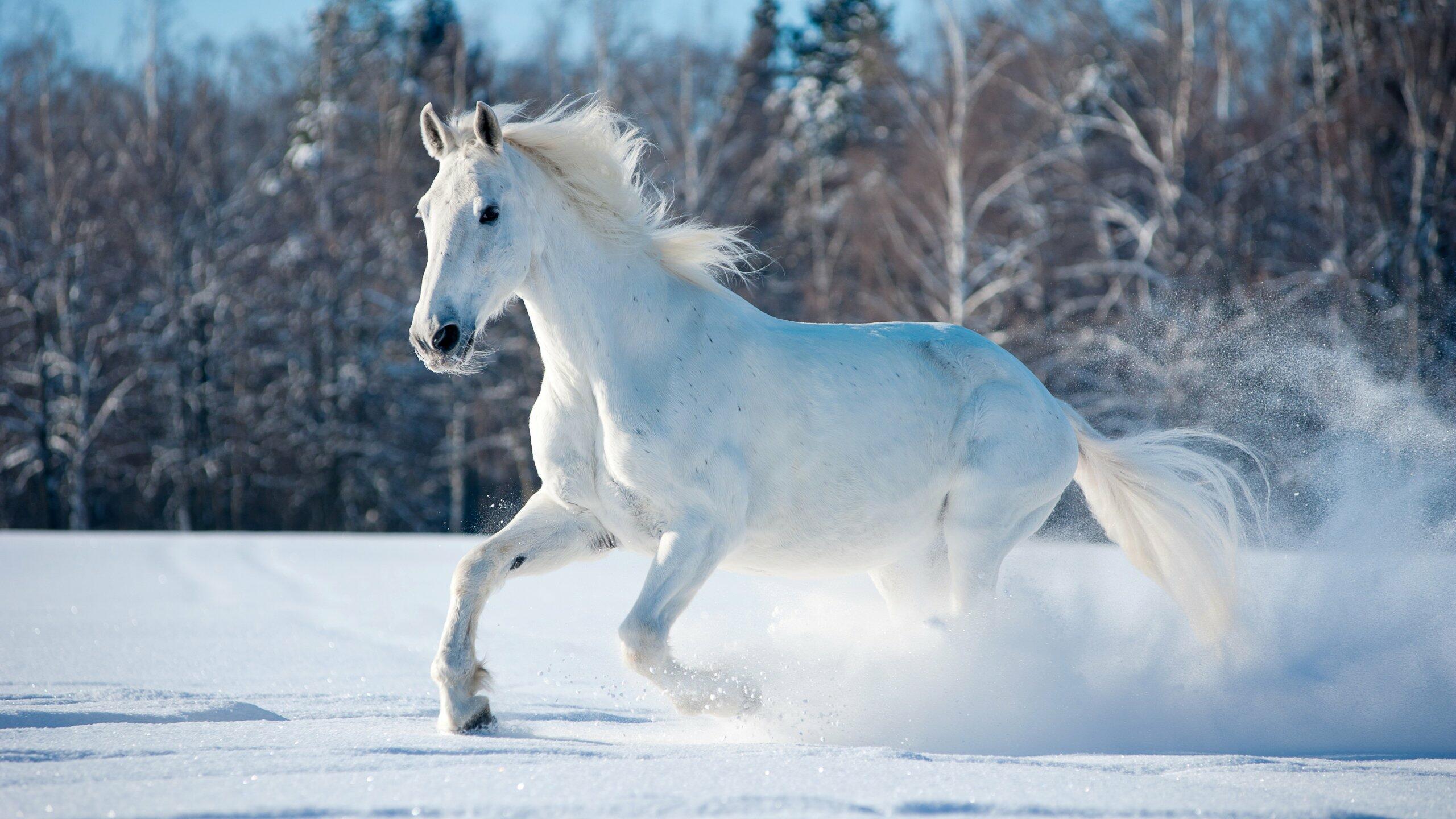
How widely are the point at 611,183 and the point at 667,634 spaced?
4.59 ft

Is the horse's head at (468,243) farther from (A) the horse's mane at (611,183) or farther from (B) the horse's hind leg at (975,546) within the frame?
(B) the horse's hind leg at (975,546)

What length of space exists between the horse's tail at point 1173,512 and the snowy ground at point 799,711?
166 mm

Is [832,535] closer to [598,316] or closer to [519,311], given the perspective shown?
[598,316]

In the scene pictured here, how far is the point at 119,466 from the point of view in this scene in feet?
62.1

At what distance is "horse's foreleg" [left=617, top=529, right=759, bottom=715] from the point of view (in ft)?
10.1

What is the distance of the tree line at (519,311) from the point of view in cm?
1550

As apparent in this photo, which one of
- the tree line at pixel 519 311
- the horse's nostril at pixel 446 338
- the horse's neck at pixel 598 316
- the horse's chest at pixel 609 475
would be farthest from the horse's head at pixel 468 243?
the tree line at pixel 519 311

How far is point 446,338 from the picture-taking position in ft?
9.73

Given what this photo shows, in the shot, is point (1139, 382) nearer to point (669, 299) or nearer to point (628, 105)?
point (628, 105)

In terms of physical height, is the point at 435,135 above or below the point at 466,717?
above

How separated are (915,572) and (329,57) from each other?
1982 centimetres

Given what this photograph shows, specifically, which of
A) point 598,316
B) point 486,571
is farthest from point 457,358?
point 486,571

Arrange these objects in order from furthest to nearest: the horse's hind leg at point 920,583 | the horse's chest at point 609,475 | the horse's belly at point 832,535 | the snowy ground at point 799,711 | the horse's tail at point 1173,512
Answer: the horse's tail at point 1173,512 < the horse's hind leg at point 920,583 < the horse's belly at point 832,535 < the horse's chest at point 609,475 < the snowy ground at point 799,711

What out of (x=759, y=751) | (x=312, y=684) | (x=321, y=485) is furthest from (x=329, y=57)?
(x=759, y=751)
